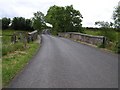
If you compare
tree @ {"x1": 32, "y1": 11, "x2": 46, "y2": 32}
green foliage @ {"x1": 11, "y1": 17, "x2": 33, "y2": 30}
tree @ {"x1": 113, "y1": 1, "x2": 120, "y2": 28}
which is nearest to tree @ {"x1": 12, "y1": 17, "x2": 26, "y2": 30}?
green foliage @ {"x1": 11, "y1": 17, "x2": 33, "y2": 30}

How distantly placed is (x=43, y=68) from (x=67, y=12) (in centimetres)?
5708

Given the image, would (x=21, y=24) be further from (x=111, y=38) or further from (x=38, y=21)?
(x=111, y=38)

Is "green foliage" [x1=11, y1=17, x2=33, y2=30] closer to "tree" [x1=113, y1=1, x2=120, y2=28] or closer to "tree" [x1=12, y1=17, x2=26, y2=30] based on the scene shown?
"tree" [x1=12, y1=17, x2=26, y2=30]

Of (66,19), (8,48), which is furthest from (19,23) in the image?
(8,48)

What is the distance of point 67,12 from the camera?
67.6m

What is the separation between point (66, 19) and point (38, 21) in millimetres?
18870

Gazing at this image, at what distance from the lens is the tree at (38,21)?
81.3m

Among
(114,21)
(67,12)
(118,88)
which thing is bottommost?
(118,88)

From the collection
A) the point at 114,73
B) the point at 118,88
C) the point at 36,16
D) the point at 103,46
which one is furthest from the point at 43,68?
the point at 36,16

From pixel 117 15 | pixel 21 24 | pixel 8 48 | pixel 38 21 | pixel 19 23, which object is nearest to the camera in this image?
pixel 8 48

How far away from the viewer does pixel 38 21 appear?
82875mm

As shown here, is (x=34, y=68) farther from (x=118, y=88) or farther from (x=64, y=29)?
(x=64, y=29)

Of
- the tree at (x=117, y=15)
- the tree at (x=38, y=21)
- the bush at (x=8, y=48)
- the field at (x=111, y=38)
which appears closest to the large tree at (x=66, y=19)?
the tree at (x=38, y=21)

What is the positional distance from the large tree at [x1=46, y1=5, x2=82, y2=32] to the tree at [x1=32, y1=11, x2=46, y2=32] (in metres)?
11.8
